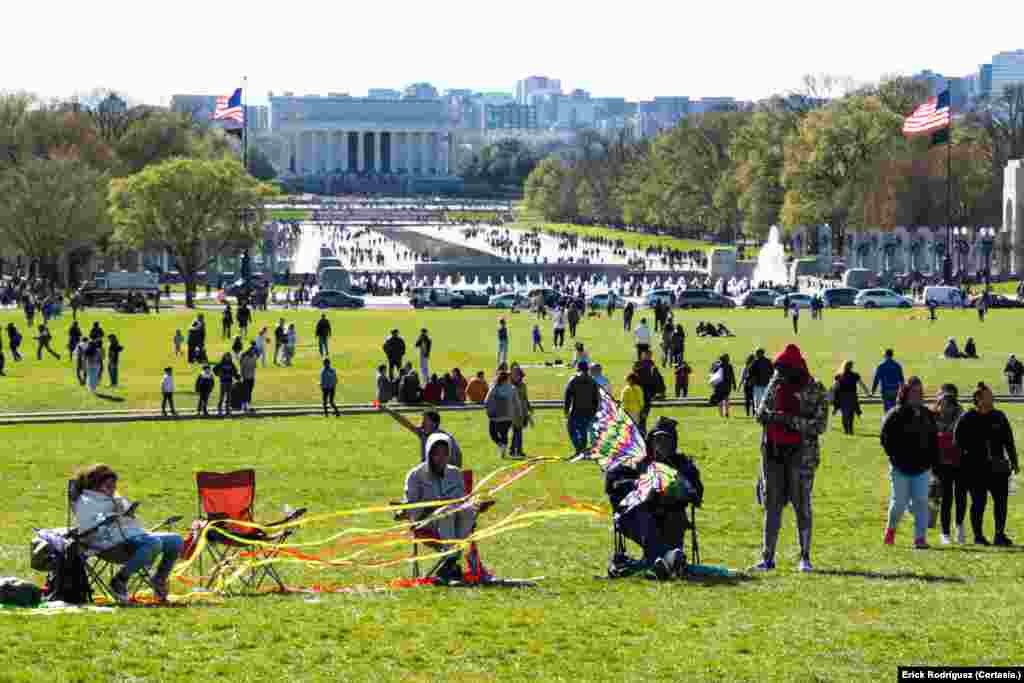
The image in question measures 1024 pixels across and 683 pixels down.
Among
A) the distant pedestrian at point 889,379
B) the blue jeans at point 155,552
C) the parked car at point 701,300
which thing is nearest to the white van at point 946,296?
the parked car at point 701,300

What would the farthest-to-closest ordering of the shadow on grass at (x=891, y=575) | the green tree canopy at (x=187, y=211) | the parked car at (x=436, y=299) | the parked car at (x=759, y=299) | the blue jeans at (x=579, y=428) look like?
1. the green tree canopy at (x=187, y=211)
2. the parked car at (x=759, y=299)
3. the parked car at (x=436, y=299)
4. the blue jeans at (x=579, y=428)
5. the shadow on grass at (x=891, y=575)

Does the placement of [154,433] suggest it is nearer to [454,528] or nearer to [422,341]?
[422,341]

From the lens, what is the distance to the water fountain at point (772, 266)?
103 metres

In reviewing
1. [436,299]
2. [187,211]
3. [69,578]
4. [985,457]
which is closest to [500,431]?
[985,457]

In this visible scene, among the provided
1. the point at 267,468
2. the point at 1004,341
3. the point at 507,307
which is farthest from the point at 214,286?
the point at 267,468

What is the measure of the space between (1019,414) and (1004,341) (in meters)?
20.5

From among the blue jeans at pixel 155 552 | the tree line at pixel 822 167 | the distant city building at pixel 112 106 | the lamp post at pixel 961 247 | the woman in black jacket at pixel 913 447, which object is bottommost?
the blue jeans at pixel 155 552

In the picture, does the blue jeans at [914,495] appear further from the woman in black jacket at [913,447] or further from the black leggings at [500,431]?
the black leggings at [500,431]

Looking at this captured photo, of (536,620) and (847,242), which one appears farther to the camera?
(847,242)

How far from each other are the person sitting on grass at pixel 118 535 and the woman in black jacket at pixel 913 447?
233 inches

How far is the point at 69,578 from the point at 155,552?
56 centimetres

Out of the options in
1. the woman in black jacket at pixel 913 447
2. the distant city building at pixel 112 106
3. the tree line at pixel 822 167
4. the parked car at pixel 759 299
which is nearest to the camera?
the woman in black jacket at pixel 913 447

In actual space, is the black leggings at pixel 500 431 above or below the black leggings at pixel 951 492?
below

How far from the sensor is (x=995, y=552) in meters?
15.5
